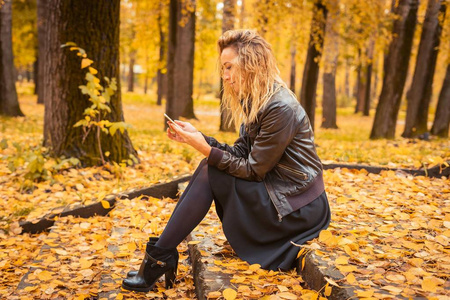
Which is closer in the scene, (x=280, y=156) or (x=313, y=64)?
(x=280, y=156)

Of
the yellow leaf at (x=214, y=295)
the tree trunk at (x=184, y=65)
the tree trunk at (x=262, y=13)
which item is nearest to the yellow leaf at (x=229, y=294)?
the yellow leaf at (x=214, y=295)

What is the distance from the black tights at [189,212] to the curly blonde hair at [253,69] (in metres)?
0.45

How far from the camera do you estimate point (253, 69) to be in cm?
253

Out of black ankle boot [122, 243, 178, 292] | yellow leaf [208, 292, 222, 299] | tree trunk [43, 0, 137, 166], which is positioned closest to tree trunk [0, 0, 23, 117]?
tree trunk [43, 0, 137, 166]

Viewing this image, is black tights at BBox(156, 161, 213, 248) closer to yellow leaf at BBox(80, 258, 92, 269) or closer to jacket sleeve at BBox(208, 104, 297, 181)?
jacket sleeve at BBox(208, 104, 297, 181)

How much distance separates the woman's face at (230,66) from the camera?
2.57m

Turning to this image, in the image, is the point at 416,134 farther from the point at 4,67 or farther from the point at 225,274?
the point at 4,67

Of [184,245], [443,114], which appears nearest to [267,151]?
[184,245]

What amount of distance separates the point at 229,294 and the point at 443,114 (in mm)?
9836

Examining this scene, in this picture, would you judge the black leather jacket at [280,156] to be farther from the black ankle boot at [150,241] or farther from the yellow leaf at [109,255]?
the yellow leaf at [109,255]

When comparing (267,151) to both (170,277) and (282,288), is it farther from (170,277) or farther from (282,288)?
(170,277)

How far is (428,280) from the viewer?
76.7 inches

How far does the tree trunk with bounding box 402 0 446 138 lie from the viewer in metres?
9.70

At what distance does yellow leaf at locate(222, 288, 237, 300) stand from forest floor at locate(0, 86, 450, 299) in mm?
62
